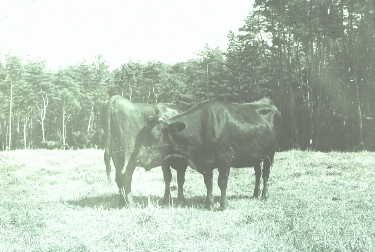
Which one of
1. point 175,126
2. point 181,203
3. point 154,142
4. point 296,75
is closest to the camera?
point 154,142

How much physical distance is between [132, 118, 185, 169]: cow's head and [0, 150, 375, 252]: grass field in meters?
0.73

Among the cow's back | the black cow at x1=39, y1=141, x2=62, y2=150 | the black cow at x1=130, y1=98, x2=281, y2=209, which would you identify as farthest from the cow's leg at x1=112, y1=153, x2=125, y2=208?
the black cow at x1=39, y1=141, x2=62, y2=150

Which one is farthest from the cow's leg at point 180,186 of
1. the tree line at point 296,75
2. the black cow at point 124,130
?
the tree line at point 296,75

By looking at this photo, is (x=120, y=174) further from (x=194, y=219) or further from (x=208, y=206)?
(x=194, y=219)

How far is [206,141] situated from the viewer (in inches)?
297

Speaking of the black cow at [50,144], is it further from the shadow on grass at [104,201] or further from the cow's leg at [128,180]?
the cow's leg at [128,180]

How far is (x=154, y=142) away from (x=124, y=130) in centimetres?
100

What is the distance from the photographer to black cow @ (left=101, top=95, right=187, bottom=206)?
302 inches

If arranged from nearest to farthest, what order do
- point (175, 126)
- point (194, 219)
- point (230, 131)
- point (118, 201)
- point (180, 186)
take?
point (194, 219) < point (175, 126) < point (230, 131) < point (180, 186) < point (118, 201)

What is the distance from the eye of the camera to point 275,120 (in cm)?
961

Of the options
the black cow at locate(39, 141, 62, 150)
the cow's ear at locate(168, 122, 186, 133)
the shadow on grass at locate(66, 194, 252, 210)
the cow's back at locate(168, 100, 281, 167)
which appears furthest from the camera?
the black cow at locate(39, 141, 62, 150)

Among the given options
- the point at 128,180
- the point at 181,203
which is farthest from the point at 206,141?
the point at 128,180

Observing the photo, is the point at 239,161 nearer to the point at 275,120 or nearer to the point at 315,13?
the point at 275,120

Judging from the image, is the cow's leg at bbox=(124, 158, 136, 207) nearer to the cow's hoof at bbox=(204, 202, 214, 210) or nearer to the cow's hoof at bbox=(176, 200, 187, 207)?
the cow's hoof at bbox=(176, 200, 187, 207)
